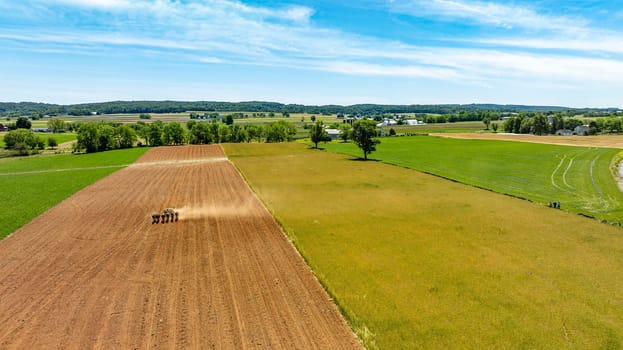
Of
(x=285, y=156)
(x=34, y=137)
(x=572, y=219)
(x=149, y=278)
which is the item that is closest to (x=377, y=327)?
(x=149, y=278)

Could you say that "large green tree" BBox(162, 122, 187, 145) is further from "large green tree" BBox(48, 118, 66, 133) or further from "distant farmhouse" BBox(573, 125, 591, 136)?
"distant farmhouse" BBox(573, 125, 591, 136)

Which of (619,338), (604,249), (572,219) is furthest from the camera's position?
(572,219)

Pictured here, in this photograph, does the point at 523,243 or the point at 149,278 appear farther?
the point at 523,243

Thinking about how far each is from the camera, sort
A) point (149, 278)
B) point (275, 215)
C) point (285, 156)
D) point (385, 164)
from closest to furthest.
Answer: point (149, 278)
point (275, 215)
point (385, 164)
point (285, 156)

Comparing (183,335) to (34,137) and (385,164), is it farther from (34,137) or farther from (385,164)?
(34,137)

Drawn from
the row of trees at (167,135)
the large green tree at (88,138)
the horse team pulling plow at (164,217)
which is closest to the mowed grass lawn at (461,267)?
the horse team pulling plow at (164,217)

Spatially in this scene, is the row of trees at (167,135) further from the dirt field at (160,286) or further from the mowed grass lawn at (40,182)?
the dirt field at (160,286)
